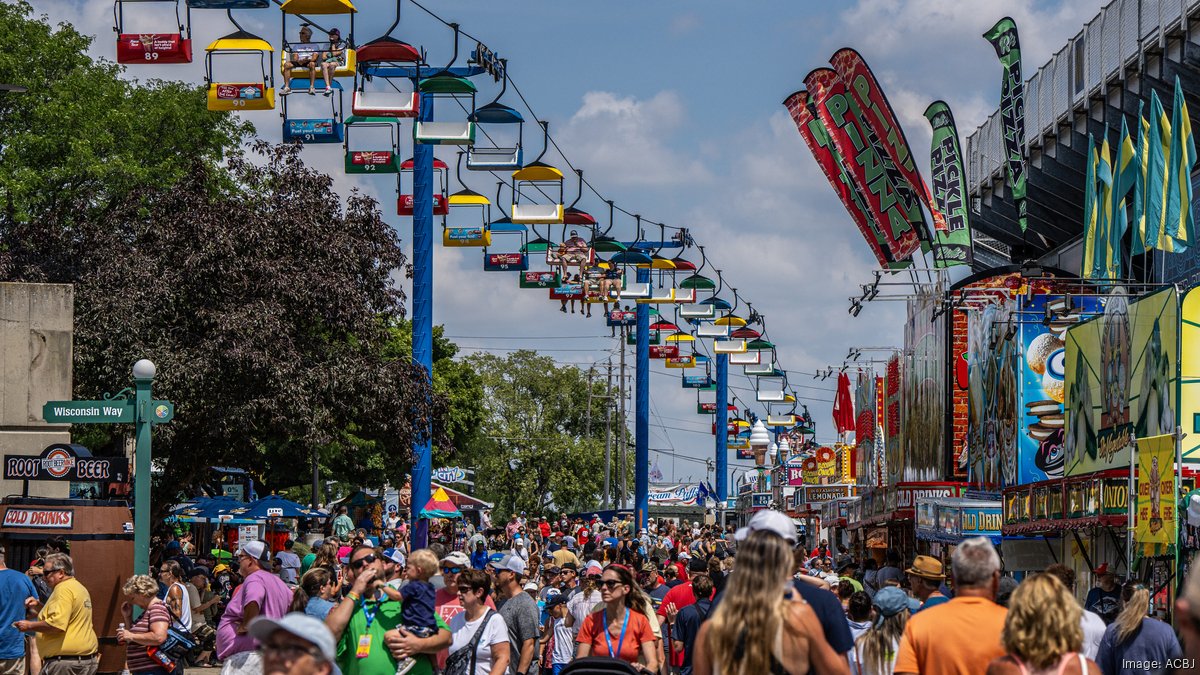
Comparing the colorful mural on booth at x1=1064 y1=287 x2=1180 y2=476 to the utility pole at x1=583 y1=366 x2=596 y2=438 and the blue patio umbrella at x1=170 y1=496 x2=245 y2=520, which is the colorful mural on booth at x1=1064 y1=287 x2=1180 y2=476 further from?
the utility pole at x1=583 y1=366 x2=596 y2=438

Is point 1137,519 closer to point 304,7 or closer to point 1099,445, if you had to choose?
point 1099,445

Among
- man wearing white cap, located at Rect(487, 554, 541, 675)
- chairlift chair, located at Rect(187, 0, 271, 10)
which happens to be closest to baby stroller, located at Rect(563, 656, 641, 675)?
man wearing white cap, located at Rect(487, 554, 541, 675)

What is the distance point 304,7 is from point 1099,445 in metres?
10.8

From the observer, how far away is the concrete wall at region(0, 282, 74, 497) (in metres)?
23.0

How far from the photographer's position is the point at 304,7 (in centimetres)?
2005

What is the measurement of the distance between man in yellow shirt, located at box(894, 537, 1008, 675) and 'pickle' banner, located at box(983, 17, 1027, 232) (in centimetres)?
2517

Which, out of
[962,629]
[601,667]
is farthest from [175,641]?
[962,629]

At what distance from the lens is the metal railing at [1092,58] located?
26.3m

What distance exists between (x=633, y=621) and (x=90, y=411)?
29.4 ft

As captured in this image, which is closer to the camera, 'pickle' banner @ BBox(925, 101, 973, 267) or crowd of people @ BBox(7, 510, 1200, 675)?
crowd of people @ BBox(7, 510, 1200, 675)

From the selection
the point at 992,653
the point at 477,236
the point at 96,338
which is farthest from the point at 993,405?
the point at 992,653

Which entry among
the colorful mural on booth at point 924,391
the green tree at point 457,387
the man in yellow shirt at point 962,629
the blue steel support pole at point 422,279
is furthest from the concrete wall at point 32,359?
the green tree at point 457,387

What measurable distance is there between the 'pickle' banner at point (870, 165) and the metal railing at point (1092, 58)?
434 cm

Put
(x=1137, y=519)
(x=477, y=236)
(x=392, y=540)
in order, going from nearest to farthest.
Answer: (x=1137, y=519) → (x=477, y=236) → (x=392, y=540)
